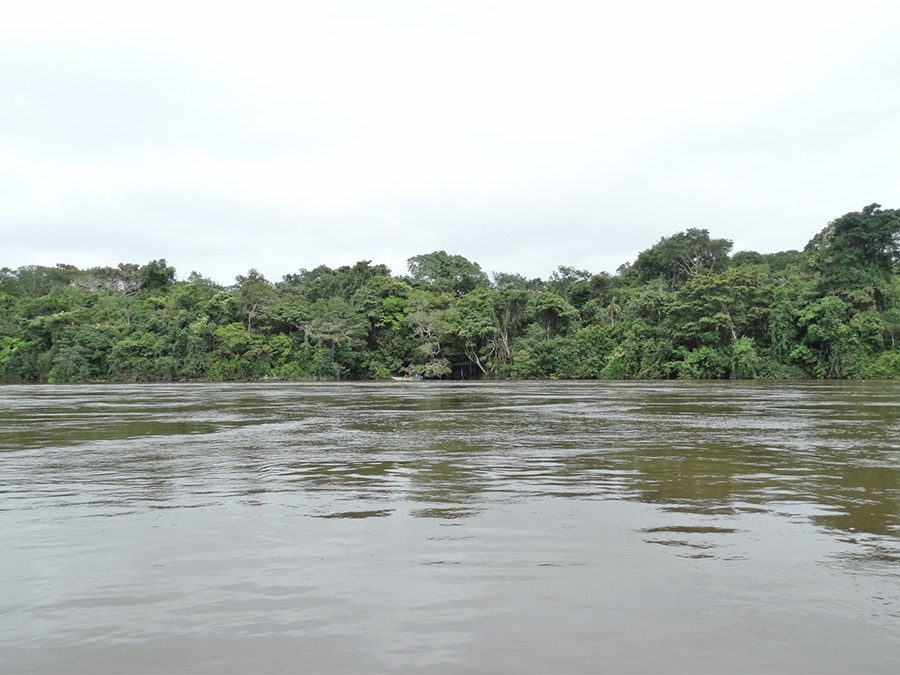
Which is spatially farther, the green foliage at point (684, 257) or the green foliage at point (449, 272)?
the green foliage at point (449, 272)

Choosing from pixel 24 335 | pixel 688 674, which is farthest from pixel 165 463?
pixel 24 335

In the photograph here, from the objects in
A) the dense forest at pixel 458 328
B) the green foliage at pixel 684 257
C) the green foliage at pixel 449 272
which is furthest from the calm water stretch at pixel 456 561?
the green foliage at pixel 449 272

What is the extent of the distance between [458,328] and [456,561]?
4689cm

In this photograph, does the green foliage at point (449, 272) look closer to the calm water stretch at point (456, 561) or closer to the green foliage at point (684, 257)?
the green foliage at point (684, 257)

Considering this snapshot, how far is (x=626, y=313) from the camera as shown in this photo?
1987 inches

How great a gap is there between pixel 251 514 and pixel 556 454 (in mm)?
4765

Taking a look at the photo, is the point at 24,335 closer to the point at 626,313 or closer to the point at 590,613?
the point at 626,313

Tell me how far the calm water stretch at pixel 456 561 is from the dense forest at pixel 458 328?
118 ft

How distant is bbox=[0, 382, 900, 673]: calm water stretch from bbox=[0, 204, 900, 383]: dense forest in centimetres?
3598

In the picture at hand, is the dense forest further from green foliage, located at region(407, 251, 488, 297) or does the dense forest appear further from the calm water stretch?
the calm water stretch

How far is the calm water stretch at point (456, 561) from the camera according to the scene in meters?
2.90

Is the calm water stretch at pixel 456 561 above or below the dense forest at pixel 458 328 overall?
below

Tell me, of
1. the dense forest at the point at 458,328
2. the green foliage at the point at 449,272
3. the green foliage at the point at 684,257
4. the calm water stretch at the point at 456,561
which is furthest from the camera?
the green foliage at the point at 449,272

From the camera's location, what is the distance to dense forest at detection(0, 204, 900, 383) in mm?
42406
